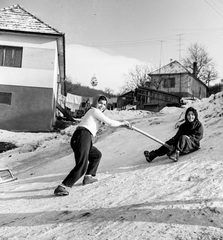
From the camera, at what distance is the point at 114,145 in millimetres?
8688

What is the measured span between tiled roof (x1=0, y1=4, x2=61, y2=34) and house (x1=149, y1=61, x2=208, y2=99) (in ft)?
104

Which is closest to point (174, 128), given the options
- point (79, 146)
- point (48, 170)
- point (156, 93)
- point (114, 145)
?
point (114, 145)

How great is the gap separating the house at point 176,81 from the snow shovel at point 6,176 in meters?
40.6

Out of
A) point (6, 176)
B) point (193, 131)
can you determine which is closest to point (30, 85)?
point (6, 176)

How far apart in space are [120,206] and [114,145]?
4.94 meters

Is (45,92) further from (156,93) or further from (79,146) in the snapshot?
(156,93)

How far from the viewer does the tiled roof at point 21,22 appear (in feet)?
53.6

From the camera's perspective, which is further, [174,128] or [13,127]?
[13,127]

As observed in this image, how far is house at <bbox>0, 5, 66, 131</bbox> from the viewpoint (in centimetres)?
1611

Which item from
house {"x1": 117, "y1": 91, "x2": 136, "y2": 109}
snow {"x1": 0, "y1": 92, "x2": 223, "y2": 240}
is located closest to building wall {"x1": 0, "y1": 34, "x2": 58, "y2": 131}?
snow {"x1": 0, "y1": 92, "x2": 223, "y2": 240}

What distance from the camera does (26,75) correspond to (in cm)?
1639

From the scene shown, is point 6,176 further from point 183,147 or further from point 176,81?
point 176,81

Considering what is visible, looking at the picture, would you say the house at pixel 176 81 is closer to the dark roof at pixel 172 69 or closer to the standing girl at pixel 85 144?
the dark roof at pixel 172 69

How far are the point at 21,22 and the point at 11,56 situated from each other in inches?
86.4
